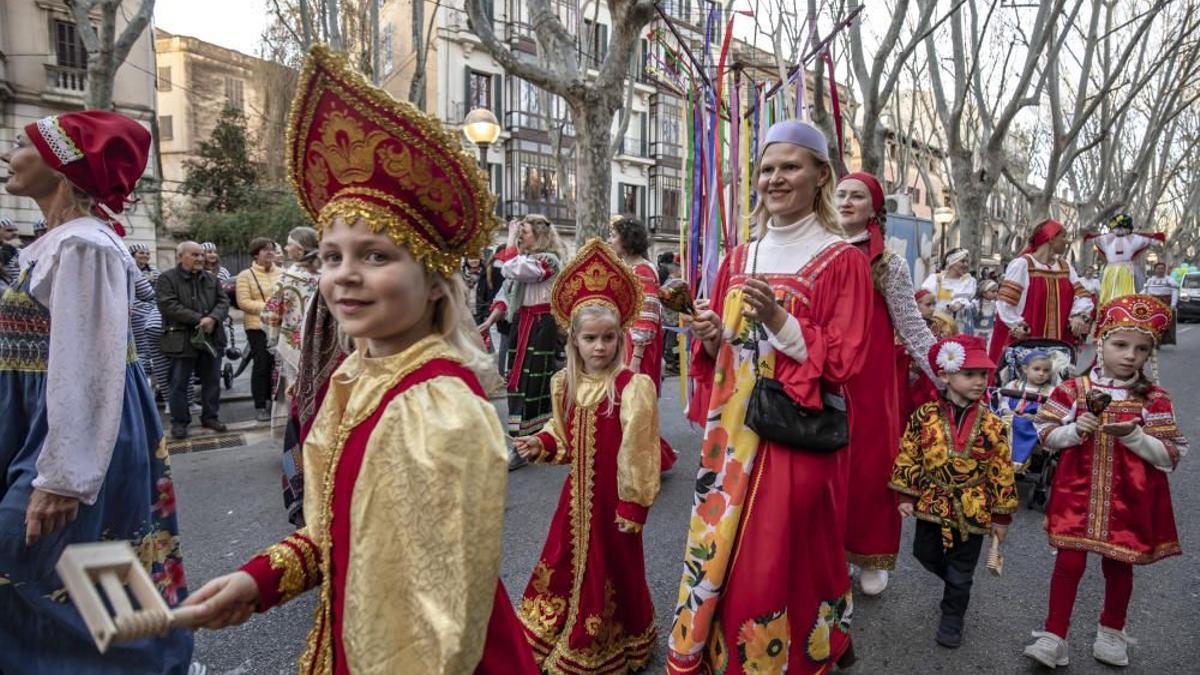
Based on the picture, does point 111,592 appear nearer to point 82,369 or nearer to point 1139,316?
point 82,369

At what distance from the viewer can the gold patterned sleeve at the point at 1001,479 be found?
3209 millimetres

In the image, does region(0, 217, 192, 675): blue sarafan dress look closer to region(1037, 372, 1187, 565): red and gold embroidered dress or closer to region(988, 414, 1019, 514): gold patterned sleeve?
region(988, 414, 1019, 514): gold patterned sleeve

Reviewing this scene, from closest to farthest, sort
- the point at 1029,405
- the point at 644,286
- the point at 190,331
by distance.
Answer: the point at 644,286, the point at 1029,405, the point at 190,331

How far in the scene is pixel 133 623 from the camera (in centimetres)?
109

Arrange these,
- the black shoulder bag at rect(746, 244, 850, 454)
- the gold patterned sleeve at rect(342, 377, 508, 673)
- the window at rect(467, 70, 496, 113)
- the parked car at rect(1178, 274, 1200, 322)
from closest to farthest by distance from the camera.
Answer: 1. the gold patterned sleeve at rect(342, 377, 508, 673)
2. the black shoulder bag at rect(746, 244, 850, 454)
3. the parked car at rect(1178, 274, 1200, 322)
4. the window at rect(467, 70, 496, 113)

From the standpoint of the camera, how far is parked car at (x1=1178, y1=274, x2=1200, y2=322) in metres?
25.0

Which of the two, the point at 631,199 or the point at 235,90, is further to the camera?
the point at 235,90

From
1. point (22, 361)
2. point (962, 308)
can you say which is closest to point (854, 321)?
point (22, 361)

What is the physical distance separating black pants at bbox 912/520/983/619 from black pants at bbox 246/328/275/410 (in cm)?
686

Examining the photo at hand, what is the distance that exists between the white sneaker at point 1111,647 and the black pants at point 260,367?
7554mm

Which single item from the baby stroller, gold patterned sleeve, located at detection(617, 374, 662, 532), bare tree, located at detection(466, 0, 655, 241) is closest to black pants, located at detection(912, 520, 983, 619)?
gold patterned sleeve, located at detection(617, 374, 662, 532)

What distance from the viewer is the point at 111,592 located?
3.65 ft

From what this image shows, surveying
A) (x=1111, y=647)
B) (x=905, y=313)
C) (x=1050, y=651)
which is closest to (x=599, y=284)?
(x=905, y=313)

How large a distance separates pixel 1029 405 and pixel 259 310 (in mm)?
7711
